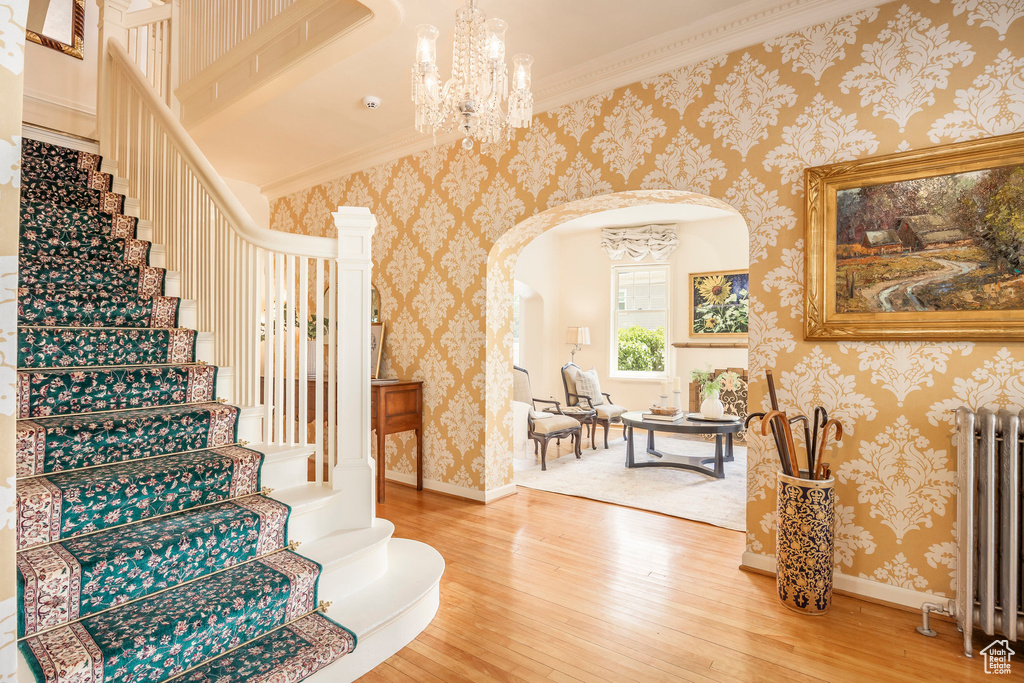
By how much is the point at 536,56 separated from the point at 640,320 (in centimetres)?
495

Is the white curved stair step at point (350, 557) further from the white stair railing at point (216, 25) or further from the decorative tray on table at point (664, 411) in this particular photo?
the decorative tray on table at point (664, 411)

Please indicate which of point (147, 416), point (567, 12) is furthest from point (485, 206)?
point (147, 416)

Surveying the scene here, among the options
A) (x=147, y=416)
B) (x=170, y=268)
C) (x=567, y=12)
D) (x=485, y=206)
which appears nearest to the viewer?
(x=147, y=416)

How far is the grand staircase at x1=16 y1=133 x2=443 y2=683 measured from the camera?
1.55m

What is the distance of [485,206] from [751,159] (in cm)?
189

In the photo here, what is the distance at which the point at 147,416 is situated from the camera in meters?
2.19

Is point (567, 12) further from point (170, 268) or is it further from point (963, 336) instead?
point (170, 268)

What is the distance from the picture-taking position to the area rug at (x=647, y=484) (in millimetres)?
3733

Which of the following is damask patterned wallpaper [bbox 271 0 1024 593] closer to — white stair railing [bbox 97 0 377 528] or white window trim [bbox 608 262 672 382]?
white stair railing [bbox 97 0 377 528]

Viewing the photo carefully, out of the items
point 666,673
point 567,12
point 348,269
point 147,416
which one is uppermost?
point 567,12

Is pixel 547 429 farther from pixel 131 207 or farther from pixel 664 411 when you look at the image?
pixel 131 207

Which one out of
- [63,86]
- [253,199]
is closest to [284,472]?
[63,86]

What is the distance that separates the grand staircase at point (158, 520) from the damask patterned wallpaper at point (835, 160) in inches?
73.3

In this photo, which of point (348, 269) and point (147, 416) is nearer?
point (147, 416)
